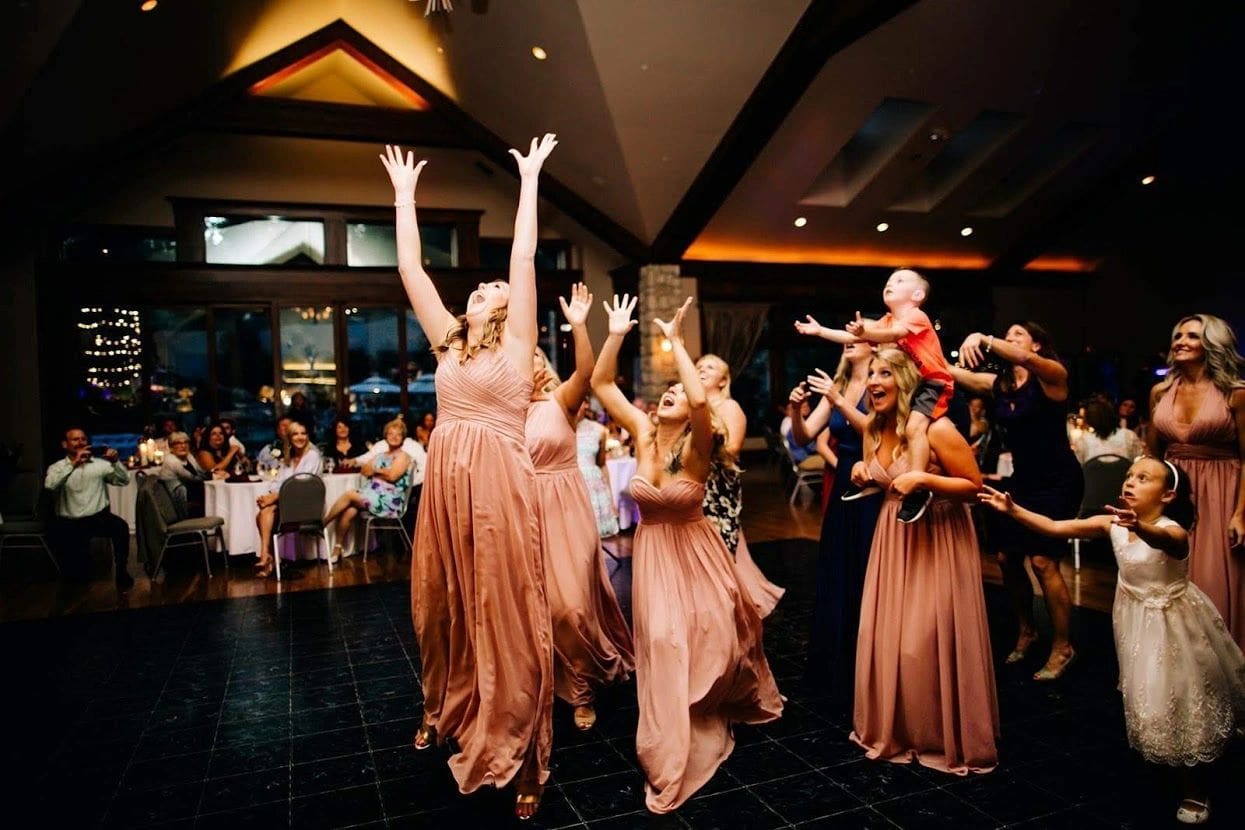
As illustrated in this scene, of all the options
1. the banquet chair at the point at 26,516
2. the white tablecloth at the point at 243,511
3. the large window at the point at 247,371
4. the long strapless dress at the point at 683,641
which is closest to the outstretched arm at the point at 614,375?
the long strapless dress at the point at 683,641

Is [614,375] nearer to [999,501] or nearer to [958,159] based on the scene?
[999,501]

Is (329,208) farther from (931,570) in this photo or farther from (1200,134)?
(1200,134)

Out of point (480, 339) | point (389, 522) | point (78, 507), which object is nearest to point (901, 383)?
point (480, 339)

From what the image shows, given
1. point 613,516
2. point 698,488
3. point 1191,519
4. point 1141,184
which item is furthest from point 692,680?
point 1141,184

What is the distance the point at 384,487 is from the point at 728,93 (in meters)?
5.32

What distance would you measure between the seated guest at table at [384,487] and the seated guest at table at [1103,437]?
5484mm

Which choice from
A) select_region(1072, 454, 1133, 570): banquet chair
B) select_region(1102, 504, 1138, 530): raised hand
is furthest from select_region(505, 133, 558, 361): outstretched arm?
select_region(1072, 454, 1133, 570): banquet chair

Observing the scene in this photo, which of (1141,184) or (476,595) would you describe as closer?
(476,595)

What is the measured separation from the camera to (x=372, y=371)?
12211 mm

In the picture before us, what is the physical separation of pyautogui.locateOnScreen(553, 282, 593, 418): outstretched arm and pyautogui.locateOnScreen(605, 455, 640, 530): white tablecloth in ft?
13.2

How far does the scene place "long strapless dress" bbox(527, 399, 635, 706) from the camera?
351cm

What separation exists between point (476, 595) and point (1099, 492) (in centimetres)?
462

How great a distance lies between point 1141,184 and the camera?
41.9ft

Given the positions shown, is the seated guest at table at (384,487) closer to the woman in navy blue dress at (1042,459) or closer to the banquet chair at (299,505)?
the banquet chair at (299,505)
